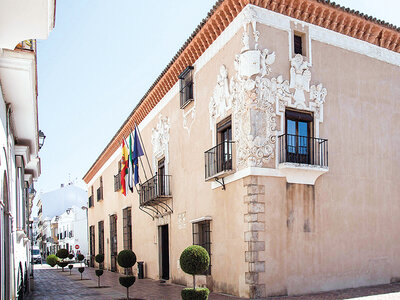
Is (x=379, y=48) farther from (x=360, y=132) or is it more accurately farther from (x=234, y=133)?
(x=234, y=133)

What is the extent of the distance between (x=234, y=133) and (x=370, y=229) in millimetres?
4786

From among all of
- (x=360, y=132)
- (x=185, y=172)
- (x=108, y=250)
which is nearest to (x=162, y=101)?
(x=185, y=172)

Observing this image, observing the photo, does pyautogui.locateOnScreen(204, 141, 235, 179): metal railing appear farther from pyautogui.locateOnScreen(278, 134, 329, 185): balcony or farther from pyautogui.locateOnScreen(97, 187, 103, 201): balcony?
pyautogui.locateOnScreen(97, 187, 103, 201): balcony

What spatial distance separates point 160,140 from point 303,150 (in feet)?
26.7

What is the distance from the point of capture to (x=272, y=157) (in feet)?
37.7

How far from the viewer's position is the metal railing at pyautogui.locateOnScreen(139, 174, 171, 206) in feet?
57.5

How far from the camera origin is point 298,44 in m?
12.6

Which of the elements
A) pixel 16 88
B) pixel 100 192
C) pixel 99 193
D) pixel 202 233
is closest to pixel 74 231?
pixel 99 193

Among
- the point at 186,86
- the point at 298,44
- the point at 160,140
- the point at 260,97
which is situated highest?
the point at 298,44

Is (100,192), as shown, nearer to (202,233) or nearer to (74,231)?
(202,233)

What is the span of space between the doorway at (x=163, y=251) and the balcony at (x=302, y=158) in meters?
8.08

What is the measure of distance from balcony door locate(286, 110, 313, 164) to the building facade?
0.09ft

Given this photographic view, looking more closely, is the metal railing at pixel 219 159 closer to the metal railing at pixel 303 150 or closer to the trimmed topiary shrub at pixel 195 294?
the metal railing at pixel 303 150

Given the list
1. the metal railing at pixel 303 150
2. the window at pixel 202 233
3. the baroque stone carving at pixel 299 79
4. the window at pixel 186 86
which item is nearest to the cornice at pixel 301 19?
the window at pixel 186 86
